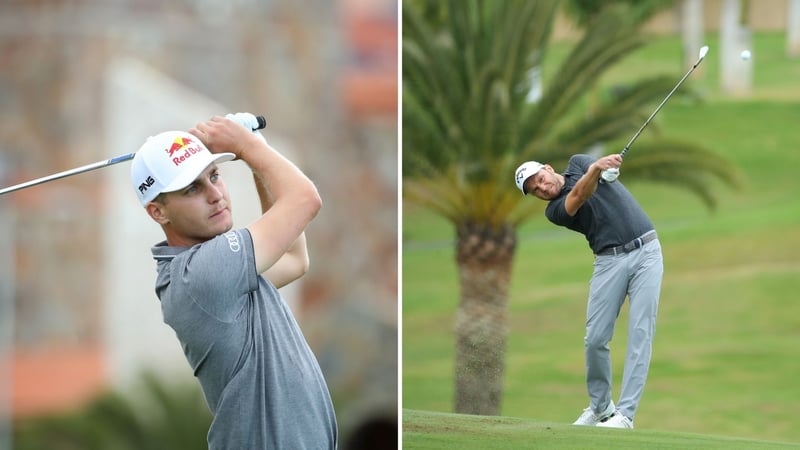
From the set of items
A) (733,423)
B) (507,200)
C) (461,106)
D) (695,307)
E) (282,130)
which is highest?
(282,130)

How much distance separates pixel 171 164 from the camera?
206 inches

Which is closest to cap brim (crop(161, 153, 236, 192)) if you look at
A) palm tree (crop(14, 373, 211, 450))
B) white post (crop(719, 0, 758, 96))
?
white post (crop(719, 0, 758, 96))

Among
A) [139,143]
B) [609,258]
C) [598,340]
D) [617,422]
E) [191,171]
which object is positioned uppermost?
[139,143]

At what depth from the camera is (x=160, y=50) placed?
106 feet

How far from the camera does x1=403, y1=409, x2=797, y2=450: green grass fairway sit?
7070 millimetres

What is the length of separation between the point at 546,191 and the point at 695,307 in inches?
162

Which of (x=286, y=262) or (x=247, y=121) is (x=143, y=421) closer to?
(x=286, y=262)

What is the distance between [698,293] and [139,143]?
1842 centimetres

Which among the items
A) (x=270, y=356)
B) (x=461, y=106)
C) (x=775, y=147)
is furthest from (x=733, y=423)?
(x=270, y=356)

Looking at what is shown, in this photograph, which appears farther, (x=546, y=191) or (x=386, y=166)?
(x=386, y=166)

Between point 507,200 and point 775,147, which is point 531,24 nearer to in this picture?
point 507,200

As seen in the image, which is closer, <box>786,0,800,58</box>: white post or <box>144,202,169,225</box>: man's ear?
<box>144,202,169,225</box>: man's ear

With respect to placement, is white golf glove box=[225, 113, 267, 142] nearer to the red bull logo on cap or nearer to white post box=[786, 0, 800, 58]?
the red bull logo on cap

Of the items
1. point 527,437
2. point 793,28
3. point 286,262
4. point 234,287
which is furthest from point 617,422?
point 793,28
